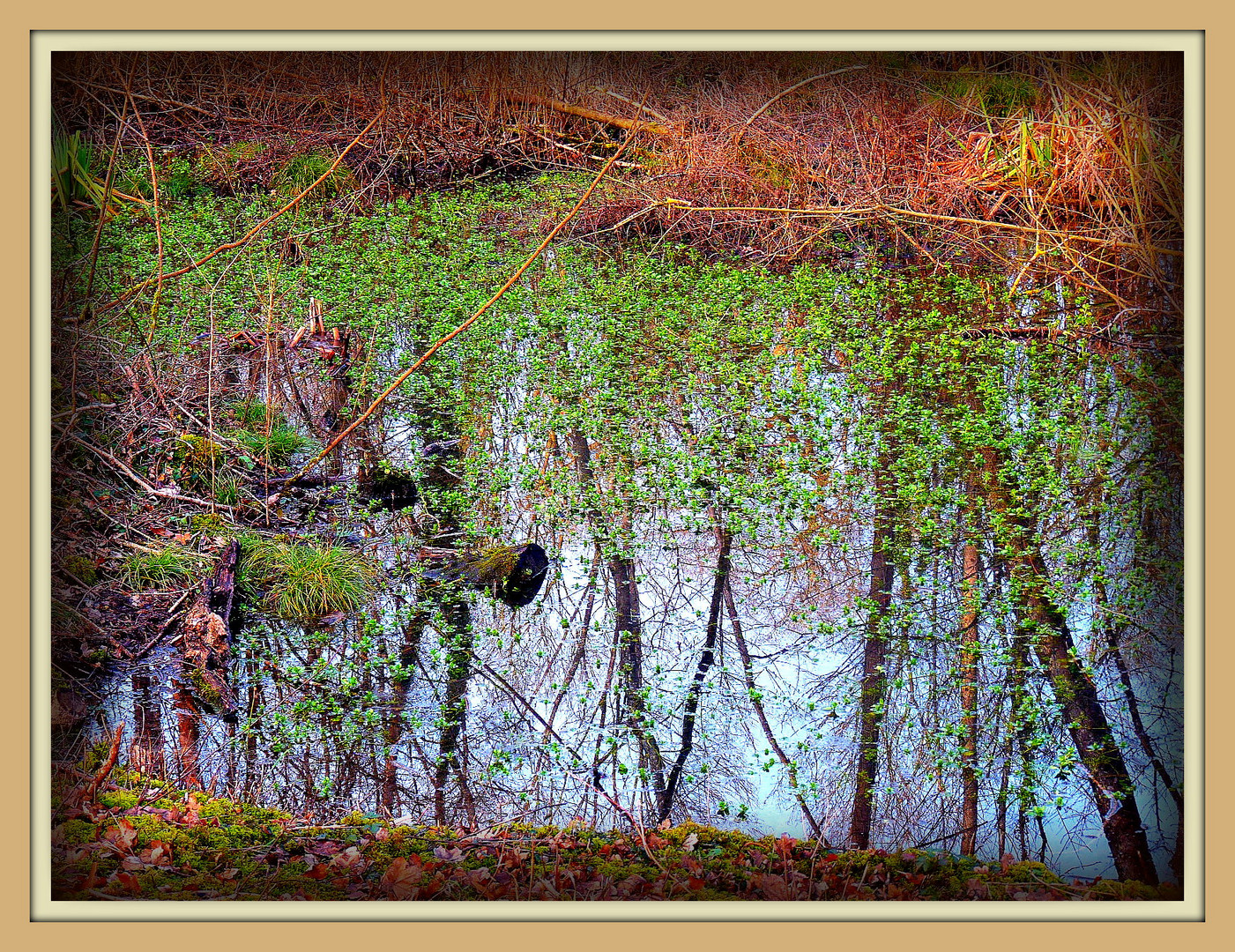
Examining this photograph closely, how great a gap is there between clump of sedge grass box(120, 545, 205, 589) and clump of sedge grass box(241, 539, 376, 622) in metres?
0.14

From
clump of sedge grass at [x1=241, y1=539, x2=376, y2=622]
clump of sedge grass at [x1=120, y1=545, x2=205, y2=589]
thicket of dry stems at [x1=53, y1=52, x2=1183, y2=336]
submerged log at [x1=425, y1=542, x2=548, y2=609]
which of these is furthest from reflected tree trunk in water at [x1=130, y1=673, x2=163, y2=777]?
thicket of dry stems at [x1=53, y1=52, x2=1183, y2=336]

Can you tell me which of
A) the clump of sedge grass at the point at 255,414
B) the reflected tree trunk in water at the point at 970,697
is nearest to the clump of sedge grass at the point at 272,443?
the clump of sedge grass at the point at 255,414

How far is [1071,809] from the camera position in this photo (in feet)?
7.54

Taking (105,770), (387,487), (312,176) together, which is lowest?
(105,770)

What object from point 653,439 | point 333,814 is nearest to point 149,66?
point 653,439

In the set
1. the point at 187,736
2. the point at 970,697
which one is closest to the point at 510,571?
the point at 187,736

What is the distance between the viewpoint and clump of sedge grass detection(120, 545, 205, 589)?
2.68 meters

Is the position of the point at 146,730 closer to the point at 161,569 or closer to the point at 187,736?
the point at 187,736

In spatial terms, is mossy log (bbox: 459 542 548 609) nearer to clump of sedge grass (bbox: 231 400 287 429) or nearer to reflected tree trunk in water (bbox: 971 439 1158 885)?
clump of sedge grass (bbox: 231 400 287 429)

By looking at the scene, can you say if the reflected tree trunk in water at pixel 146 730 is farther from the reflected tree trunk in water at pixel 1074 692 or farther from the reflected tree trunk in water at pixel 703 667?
the reflected tree trunk in water at pixel 1074 692

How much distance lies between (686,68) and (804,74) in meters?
0.44

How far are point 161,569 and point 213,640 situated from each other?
0.89ft

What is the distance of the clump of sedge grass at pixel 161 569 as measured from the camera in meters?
2.68

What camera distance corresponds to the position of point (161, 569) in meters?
2.72
